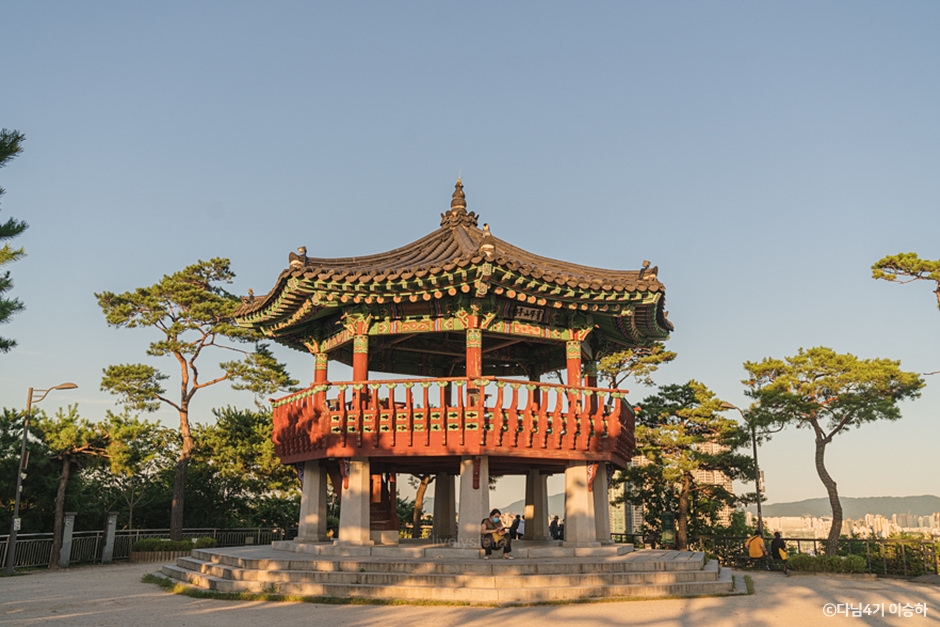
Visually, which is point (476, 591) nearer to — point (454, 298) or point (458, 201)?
point (454, 298)

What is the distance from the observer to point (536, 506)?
2097 cm

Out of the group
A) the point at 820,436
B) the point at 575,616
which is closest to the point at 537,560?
the point at 575,616

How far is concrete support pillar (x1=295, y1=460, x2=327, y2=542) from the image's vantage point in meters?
18.6

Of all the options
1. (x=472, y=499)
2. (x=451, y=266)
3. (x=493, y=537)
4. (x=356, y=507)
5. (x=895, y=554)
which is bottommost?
(x=895, y=554)

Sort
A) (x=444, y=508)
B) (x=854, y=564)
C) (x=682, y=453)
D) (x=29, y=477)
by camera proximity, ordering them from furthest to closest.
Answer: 1. (x=682, y=453)
2. (x=29, y=477)
3. (x=854, y=564)
4. (x=444, y=508)

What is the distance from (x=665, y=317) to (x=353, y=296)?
897cm

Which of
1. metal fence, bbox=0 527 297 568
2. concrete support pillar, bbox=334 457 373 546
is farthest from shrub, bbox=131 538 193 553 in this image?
concrete support pillar, bbox=334 457 373 546

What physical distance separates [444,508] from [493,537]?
6.59m

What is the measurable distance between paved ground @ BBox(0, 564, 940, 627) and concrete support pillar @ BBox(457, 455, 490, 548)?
3040mm

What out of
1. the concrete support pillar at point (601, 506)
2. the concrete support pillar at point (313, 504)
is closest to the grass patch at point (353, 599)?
the concrete support pillar at point (313, 504)

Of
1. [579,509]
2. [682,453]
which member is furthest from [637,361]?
[579,509]

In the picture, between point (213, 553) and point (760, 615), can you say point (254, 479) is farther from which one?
point (760, 615)

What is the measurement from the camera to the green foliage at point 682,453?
31.7 meters

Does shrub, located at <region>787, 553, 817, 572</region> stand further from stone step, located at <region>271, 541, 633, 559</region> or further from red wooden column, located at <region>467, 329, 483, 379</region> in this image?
red wooden column, located at <region>467, 329, 483, 379</region>
